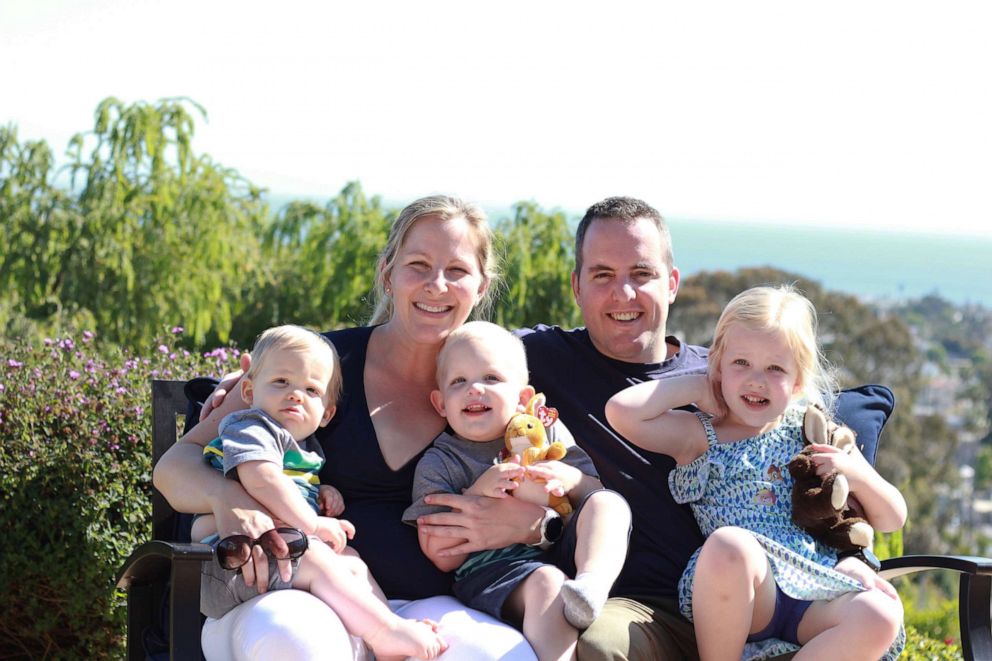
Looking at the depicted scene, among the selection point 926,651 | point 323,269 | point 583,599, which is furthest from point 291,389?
point 323,269

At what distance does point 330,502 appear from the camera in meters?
2.74

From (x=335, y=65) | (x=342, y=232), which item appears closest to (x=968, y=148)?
(x=335, y=65)

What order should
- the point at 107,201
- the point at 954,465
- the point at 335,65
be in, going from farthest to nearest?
the point at 335,65 → the point at 954,465 → the point at 107,201

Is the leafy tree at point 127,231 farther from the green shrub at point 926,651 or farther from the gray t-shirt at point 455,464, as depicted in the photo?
the green shrub at point 926,651

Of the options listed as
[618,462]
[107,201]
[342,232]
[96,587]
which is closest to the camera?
[618,462]

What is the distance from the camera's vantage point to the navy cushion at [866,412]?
10.3 ft

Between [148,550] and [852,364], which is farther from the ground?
[148,550]

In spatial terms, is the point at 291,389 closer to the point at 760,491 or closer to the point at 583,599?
the point at 583,599

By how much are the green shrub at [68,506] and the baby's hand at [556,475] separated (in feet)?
5.06

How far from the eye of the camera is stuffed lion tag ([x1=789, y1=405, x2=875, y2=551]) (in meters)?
2.69

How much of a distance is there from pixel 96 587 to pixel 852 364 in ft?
73.1

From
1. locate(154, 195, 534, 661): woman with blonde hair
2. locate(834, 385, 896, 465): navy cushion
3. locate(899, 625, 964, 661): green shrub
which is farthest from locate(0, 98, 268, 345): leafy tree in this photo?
locate(899, 625, 964, 661): green shrub

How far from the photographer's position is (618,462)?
305cm

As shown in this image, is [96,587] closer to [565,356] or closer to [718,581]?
[565,356]
